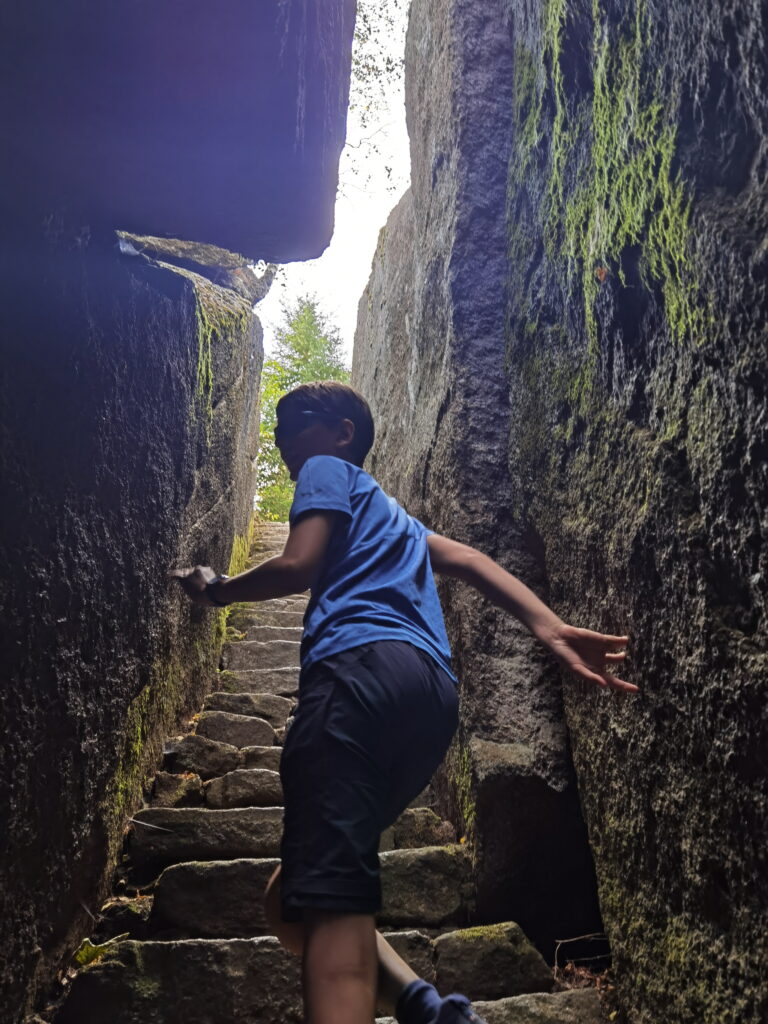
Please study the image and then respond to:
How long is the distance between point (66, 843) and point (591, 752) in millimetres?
1533

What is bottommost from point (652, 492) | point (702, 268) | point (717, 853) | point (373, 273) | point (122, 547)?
point (717, 853)

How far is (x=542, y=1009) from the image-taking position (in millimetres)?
2199

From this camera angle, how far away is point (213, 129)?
2.24 meters

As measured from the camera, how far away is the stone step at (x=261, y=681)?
16.6 ft

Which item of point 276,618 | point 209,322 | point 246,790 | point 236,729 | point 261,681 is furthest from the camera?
point 276,618

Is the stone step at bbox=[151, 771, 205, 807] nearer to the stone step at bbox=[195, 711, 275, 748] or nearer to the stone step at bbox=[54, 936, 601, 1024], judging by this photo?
the stone step at bbox=[195, 711, 275, 748]

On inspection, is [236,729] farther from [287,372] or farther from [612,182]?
[287,372]

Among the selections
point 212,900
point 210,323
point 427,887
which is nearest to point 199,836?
point 212,900

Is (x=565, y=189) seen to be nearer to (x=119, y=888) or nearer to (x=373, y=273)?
(x=119, y=888)

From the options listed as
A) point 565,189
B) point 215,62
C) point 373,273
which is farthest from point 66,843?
point 373,273

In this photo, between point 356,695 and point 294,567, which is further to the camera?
point 294,567

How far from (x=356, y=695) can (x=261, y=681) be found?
3.85m

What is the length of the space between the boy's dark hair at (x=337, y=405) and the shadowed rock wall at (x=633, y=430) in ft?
2.18

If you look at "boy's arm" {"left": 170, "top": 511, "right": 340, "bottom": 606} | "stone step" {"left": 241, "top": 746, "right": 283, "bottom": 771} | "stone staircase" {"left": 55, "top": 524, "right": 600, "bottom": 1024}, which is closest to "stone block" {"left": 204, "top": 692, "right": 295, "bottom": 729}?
"stone step" {"left": 241, "top": 746, "right": 283, "bottom": 771}
